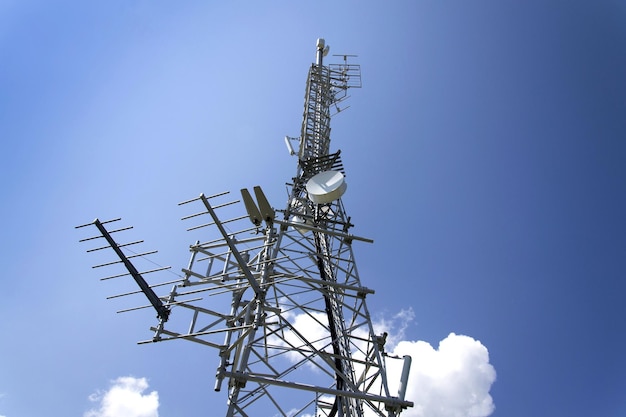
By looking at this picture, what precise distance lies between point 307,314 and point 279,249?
1826 millimetres

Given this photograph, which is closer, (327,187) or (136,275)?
(136,275)

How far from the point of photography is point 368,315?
32.8ft

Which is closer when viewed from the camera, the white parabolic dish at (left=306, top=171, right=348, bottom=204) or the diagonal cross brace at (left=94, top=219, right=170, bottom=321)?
the diagonal cross brace at (left=94, top=219, right=170, bottom=321)

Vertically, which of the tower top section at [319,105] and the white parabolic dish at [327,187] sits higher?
the tower top section at [319,105]

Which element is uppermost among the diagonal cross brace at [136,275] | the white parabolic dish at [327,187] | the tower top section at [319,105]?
the tower top section at [319,105]

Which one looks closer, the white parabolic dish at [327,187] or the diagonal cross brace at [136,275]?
the diagonal cross brace at [136,275]

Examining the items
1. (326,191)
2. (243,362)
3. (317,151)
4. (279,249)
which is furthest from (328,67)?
(243,362)

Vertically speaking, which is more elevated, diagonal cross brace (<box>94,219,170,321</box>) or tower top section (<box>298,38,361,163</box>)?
tower top section (<box>298,38,361,163</box>)

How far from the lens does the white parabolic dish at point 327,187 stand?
12305 mm

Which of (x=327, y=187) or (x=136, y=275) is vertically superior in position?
(x=327, y=187)

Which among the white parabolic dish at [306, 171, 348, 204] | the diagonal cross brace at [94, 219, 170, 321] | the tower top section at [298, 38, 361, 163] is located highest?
the tower top section at [298, 38, 361, 163]

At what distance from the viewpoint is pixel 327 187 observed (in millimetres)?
12484

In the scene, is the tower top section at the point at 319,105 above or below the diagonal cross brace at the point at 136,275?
above

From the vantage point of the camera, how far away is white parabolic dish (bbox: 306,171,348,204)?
1230cm
